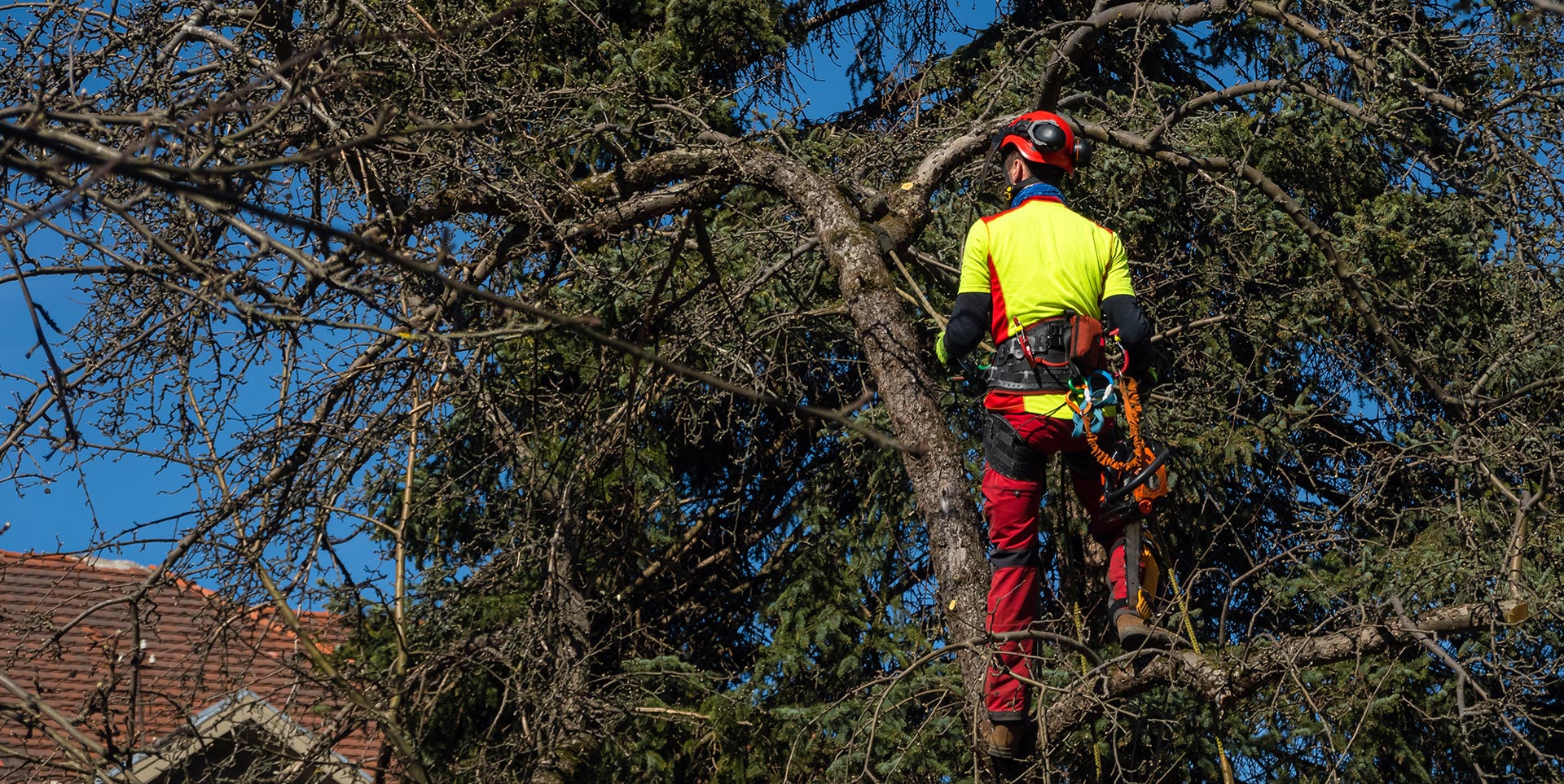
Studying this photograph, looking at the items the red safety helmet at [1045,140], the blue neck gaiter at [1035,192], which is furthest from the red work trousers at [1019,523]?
the red safety helmet at [1045,140]

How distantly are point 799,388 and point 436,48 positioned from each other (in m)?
2.43

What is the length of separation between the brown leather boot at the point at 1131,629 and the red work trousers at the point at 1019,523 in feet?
0.36

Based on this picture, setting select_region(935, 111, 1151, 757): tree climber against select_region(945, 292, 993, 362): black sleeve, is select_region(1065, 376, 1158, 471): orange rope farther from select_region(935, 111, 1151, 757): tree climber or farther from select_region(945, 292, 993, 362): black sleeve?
select_region(945, 292, 993, 362): black sleeve

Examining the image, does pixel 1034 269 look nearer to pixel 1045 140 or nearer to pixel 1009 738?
pixel 1045 140

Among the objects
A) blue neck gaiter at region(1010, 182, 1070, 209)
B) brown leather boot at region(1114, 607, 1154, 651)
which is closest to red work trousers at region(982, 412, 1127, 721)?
brown leather boot at region(1114, 607, 1154, 651)

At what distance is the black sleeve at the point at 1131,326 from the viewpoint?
17.6 ft

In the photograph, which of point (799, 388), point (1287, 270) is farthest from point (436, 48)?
point (1287, 270)

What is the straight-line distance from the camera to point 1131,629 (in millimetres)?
4973

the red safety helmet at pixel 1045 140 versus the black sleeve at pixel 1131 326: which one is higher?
the red safety helmet at pixel 1045 140

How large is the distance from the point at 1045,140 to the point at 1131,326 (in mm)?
764

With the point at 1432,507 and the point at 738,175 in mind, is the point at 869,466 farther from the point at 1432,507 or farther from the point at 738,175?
the point at 1432,507

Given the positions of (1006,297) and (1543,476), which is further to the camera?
(1543,476)

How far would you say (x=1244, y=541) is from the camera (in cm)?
837

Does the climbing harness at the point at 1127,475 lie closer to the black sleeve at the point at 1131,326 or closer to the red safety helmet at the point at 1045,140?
the black sleeve at the point at 1131,326
